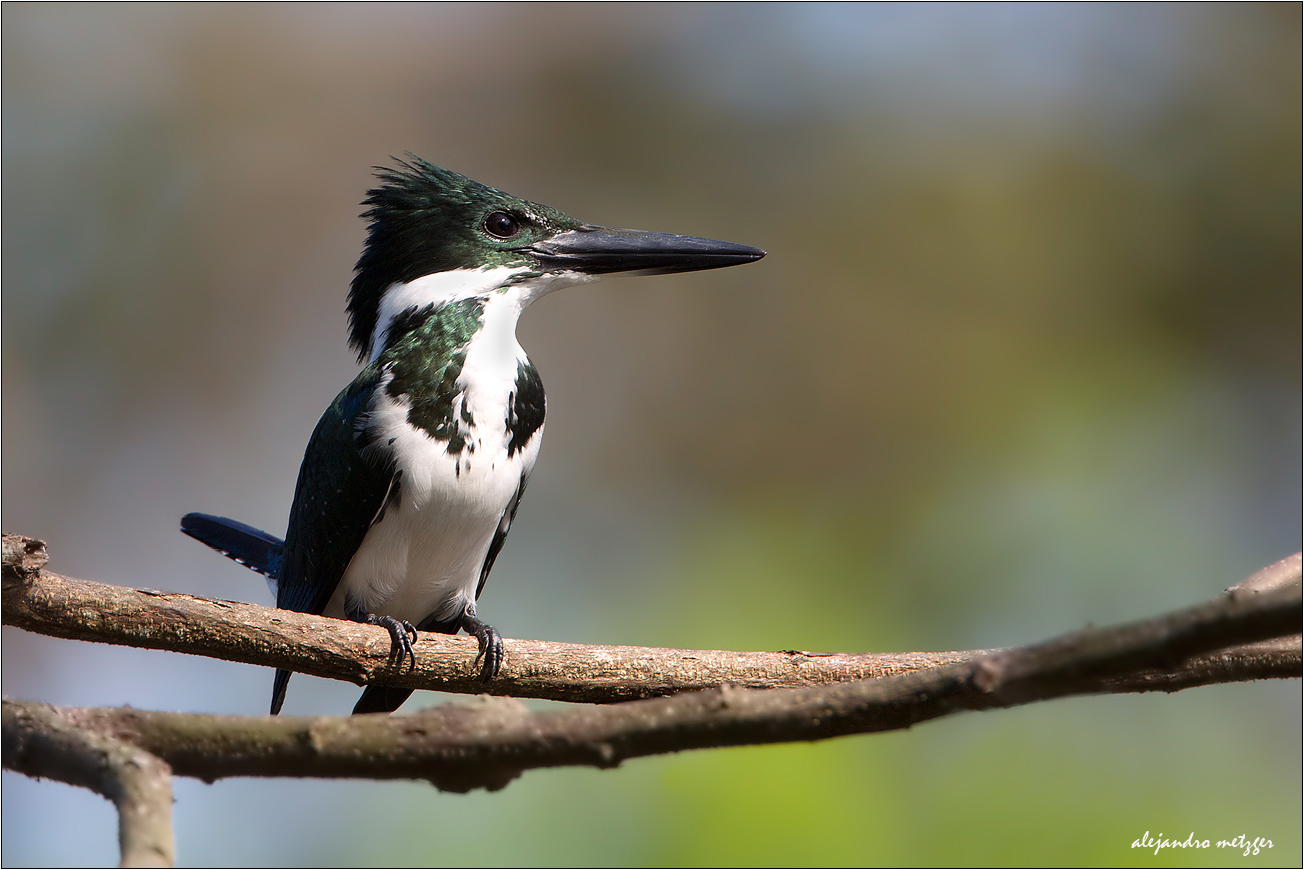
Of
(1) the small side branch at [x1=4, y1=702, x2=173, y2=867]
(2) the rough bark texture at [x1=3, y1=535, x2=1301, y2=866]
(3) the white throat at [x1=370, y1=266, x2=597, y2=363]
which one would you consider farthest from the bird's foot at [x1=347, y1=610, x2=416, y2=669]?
(3) the white throat at [x1=370, y1=266, x2=597, y2=363]

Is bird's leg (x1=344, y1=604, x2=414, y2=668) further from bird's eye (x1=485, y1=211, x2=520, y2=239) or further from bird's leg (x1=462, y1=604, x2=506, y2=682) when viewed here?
bird's eye (x1=485, y1=211, x2=520, y2=239)

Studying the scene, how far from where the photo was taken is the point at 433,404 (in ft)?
9.21

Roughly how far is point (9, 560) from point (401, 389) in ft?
3.89

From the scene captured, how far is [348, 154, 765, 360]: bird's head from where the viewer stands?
310cm

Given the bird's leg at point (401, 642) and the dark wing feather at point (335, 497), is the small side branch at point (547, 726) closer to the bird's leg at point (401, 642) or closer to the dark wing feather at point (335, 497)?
the bird's leg at point (401, 642)

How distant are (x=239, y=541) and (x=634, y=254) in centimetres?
164

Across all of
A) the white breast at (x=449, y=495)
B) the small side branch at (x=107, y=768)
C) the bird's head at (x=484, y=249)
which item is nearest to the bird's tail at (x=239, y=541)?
the white breast at (x=449, y=495)

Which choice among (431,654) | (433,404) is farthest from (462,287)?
(431,654)

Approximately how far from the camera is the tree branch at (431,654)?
1.80 m

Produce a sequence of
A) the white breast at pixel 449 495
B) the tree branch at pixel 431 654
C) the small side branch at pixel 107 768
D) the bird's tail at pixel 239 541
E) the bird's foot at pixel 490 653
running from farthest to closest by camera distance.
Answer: the bird's tail at pixel 239 541, the white breast at pixel 449 495, the bird's foot at pixel 490 653, the tree branch at pixel 431 654, the small side branch at pixel 107 768

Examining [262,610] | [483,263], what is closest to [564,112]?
[483,263]

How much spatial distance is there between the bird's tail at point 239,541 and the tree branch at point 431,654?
1.40 m

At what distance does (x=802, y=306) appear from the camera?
6418 millimetres

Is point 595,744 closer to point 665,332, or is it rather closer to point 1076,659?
point 1076,659
